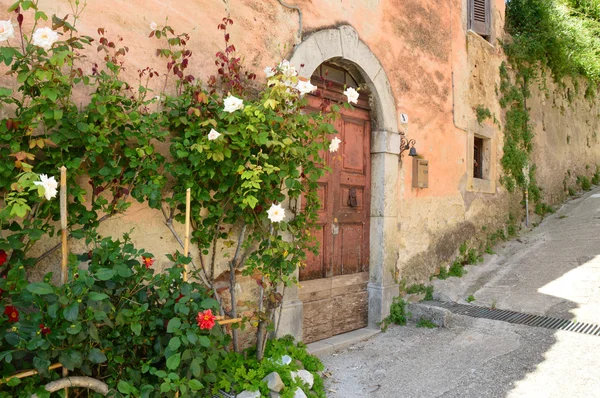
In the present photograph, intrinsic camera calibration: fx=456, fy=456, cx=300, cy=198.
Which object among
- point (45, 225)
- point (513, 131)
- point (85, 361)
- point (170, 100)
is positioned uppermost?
point (513, 131)

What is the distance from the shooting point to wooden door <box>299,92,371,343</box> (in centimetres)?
420

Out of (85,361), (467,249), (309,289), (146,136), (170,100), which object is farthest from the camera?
(467,249)

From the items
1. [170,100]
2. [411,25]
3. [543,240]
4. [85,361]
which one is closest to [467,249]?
[543,240]

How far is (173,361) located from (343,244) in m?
2.63

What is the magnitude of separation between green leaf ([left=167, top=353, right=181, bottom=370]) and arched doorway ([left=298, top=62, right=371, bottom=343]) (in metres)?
1.98

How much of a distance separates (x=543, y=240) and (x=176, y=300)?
20.9 ft

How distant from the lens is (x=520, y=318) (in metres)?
4.54

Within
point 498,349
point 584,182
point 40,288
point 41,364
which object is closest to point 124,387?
point 41,364

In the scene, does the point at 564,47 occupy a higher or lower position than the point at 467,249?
higher

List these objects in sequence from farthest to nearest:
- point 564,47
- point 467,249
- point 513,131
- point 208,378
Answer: point 564,47 → point 513,131 → point 467,249 → point 208,378

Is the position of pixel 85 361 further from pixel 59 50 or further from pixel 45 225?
pixel 59 50

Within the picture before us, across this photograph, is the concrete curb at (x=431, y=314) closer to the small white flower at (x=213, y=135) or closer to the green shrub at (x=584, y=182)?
the small white flower at (x=213, y=135)

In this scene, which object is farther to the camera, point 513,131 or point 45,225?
point 513,131

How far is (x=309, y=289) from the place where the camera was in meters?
4.12
